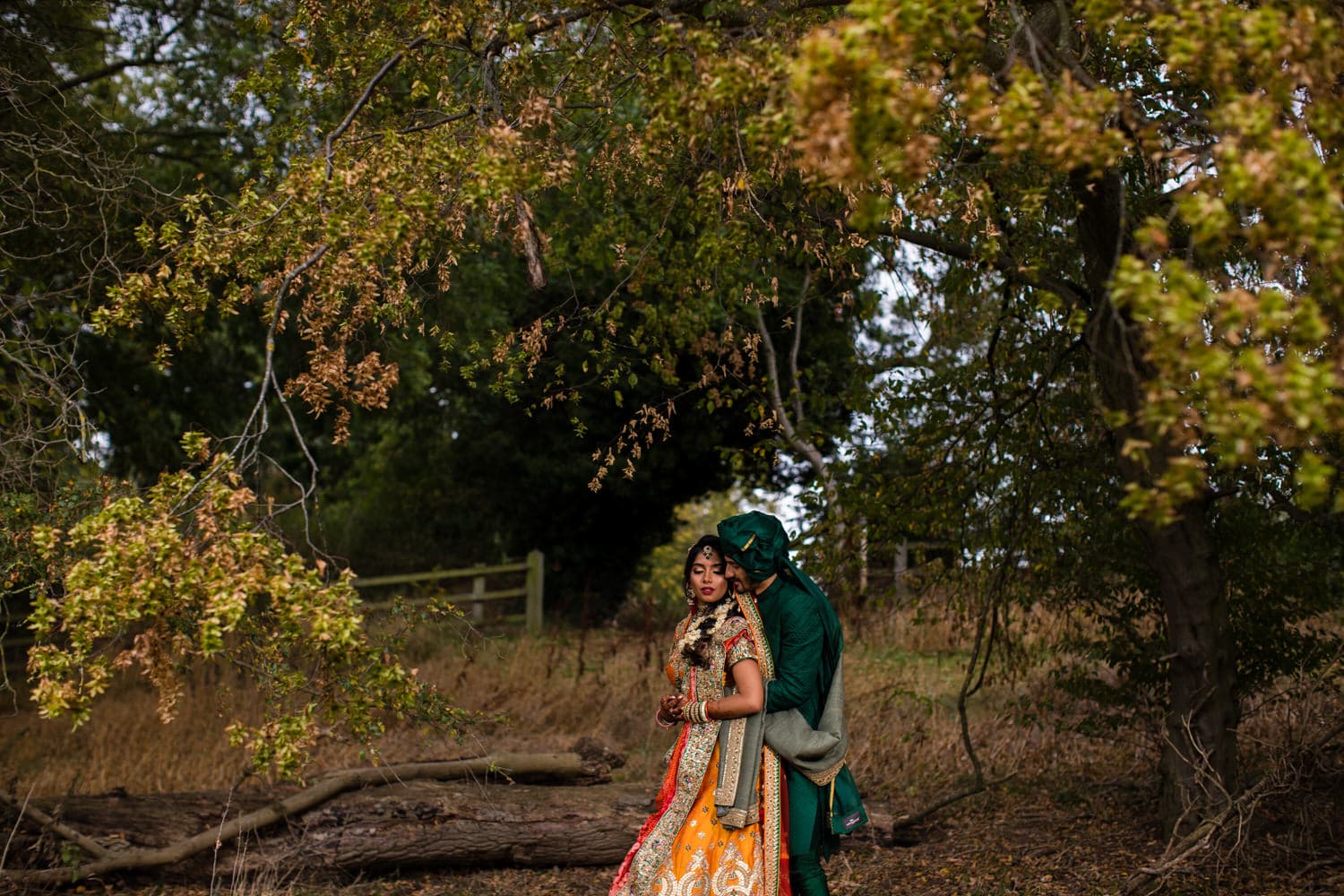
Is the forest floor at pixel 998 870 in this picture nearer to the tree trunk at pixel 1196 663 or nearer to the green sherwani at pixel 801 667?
the tree trunk at pixel 1196 663

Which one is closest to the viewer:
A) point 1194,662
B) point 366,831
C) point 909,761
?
point 1194,662

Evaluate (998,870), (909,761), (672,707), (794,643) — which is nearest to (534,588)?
(909,761)

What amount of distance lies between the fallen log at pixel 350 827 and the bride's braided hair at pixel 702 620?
6.82 feet

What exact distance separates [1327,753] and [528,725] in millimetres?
5738

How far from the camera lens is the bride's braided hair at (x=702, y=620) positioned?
178 inches

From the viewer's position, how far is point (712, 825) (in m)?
4.49

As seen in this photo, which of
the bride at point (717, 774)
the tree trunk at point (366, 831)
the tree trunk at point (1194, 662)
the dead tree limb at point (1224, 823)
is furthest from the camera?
the tree trunk at point (366, 831)

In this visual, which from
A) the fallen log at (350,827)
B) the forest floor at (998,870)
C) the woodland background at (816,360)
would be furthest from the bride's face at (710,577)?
the forest floor at (998,870)

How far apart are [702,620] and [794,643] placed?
0.35 m

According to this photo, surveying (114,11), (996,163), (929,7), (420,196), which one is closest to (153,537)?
(420,196)

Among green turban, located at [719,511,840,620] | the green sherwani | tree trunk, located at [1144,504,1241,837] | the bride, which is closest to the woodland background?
tree trunk, located at [1144,504,1241,837]

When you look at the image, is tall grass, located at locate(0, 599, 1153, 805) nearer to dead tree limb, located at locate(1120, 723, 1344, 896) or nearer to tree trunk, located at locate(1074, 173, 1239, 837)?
tree trunk, located at locate(1074, 173, 1239, 837)

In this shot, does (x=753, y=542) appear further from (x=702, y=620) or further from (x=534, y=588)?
(x=534, y=588)

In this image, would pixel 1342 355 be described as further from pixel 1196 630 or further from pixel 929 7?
pixel 1196 630
